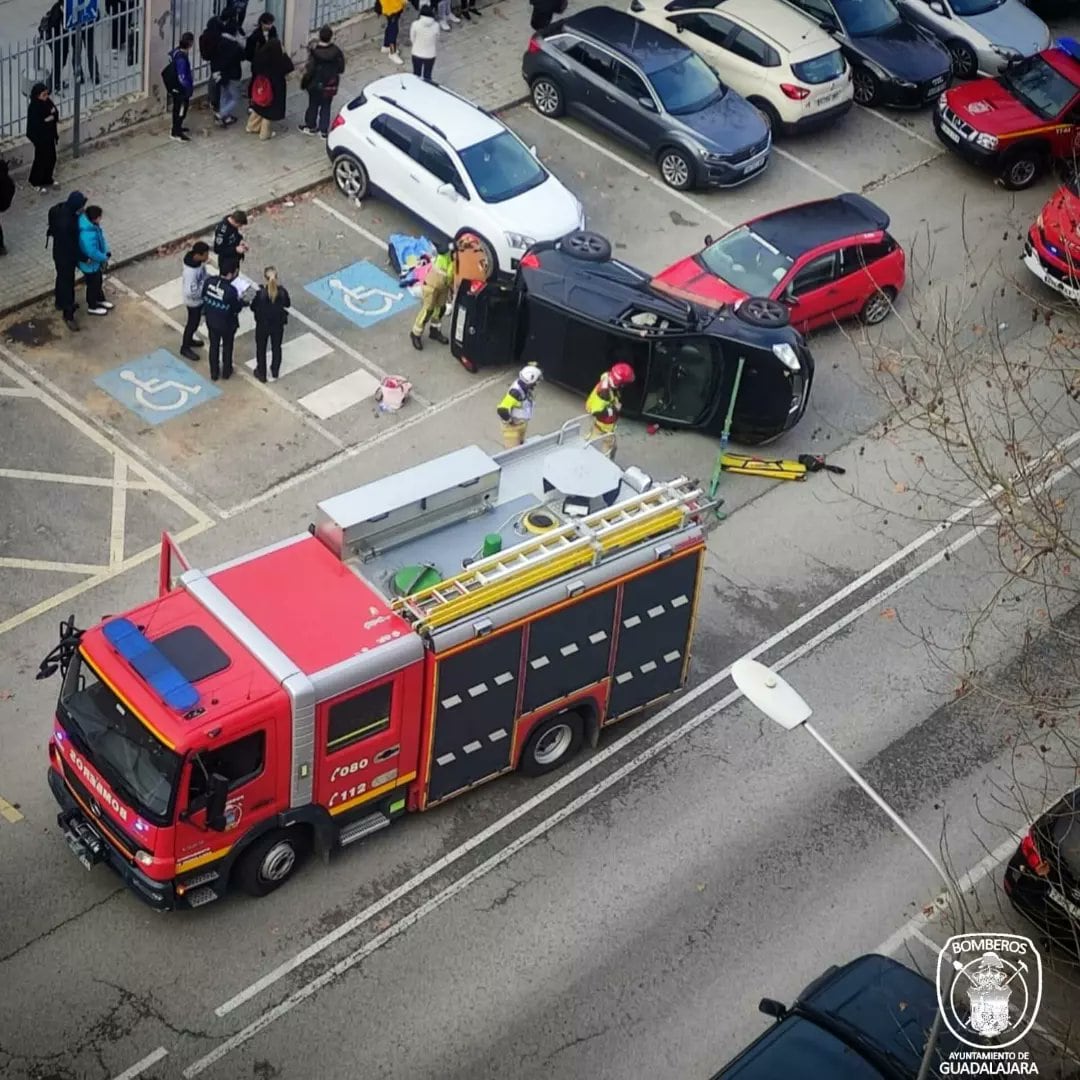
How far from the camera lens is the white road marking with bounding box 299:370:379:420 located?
21.1 m

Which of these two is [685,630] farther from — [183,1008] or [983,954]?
[183,1008]

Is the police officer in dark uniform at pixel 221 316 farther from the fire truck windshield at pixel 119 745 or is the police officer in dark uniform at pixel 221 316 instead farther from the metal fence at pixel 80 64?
the fire truck windshield at pixel 119 745

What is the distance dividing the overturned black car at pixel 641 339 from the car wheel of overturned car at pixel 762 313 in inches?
0.4

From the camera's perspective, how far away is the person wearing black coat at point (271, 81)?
80.1 ft

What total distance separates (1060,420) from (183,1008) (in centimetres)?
1320

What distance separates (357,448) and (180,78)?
6564 millimetres

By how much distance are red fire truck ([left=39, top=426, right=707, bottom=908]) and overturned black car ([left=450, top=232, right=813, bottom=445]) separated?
161 inches

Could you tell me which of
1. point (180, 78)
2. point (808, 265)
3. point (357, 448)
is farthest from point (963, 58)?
point (357, 448)

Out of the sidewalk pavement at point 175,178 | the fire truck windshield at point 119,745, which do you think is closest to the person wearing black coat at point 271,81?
the sidewalk pavement at point 175,178

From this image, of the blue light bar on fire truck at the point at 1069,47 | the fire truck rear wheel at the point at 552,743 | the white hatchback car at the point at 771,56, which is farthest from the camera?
the blue light bar on fire truck at the point at 1069,47

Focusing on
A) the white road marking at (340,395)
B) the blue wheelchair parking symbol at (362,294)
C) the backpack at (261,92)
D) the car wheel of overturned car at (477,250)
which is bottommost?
the white road marking at (340,395)

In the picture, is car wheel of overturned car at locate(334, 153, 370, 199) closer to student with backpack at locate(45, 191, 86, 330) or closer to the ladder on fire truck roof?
student with backpack at locate(45, 191, 86, 330)

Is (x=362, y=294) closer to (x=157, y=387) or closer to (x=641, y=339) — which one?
(x=157, y=387)

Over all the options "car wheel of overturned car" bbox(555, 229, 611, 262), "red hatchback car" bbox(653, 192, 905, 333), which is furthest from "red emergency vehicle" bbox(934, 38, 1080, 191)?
"car wheel of overturned car" bbox(555, 229, 611, 262)
